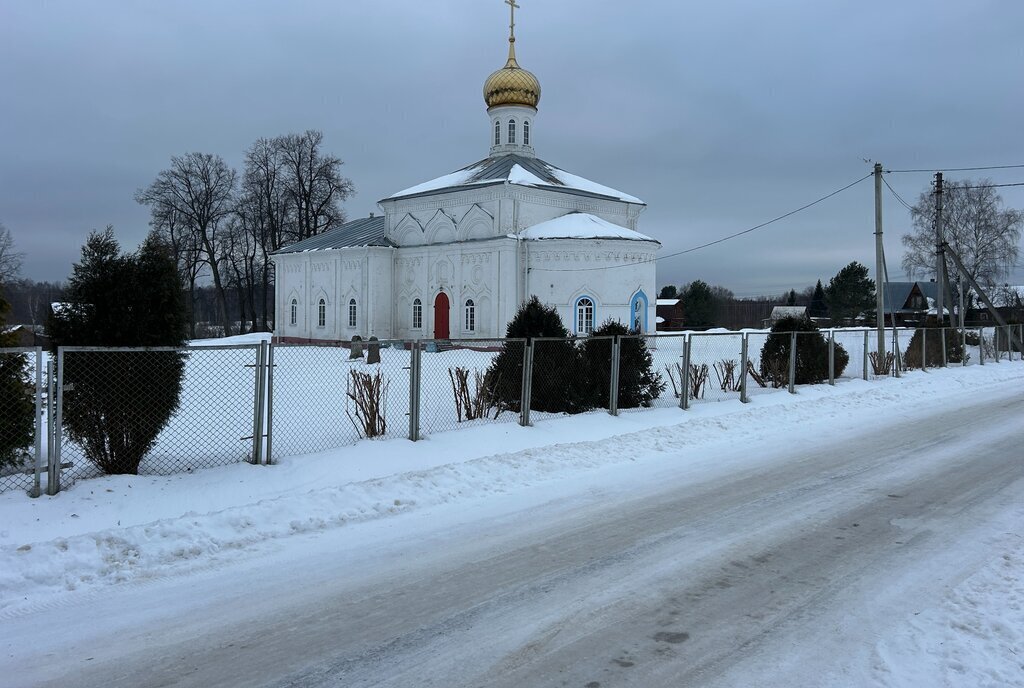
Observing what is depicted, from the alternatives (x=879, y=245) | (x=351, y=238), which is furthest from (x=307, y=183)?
(x=879, y=245)

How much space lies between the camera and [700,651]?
158 inches

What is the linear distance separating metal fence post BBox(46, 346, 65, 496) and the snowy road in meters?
2.03

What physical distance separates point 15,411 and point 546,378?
736cm

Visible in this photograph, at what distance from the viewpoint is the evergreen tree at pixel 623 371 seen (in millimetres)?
12375

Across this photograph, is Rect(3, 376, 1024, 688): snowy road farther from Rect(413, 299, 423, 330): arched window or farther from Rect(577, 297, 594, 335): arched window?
Rect(413, 299, 423, 330): arched window

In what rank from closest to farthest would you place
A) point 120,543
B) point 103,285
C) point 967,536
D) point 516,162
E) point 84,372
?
point 120,543 → point 967,536 → point 84,372 → point 103,285 → point 516,162

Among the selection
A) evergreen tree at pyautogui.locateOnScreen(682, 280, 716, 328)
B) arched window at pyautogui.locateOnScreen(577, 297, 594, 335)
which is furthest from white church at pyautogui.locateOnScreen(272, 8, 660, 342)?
evergreen tree at pyautogui.locateOnScreen(682, 280, 716, 328)

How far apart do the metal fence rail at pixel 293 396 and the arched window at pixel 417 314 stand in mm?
12802

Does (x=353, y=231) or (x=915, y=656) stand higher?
(x=353, y=231)

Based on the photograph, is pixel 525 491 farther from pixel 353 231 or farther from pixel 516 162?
pixel 353 231

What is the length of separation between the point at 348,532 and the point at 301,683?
260 cm

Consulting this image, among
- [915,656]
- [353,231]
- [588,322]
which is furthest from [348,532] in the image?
[353,231]

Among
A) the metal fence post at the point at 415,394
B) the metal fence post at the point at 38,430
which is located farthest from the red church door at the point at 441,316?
the metal fence post at the point at 38,430

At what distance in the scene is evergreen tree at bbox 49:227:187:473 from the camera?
23.1 ft
